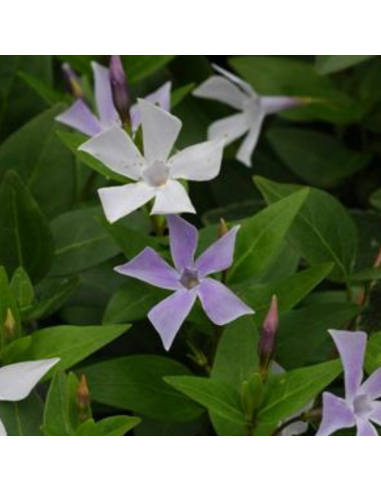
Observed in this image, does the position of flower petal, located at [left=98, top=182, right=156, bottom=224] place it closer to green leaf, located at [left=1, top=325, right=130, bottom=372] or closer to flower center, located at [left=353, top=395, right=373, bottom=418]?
green leaf, located at [left=1, top=325, right=130, bottom=372]

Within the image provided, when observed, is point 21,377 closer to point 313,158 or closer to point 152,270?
point 152,270

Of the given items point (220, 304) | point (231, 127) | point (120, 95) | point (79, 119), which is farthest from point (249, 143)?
point (220, 304)

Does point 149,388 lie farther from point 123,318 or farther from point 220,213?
point 220,213

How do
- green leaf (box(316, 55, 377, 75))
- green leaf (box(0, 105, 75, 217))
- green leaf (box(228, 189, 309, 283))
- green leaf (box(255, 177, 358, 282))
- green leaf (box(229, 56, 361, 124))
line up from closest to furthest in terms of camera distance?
green leaf (box(228, 189, 309, 283))
green leaf (box(255, 177, 358, 282))
green leaf (box(0, 105, 75, 217))
green leaf (box(316, 55, 377, 75))
green leaf (box(229, 56, 361, 124))

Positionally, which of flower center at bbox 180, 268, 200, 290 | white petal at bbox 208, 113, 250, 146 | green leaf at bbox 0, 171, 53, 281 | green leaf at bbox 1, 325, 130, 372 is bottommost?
green leaf at bbox 1, 325, 130, 372

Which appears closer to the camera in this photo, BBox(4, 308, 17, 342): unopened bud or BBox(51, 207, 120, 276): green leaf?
BBox(4, 308, 17, 342): unopened bud

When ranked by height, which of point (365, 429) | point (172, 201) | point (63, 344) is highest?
point (172, 201)

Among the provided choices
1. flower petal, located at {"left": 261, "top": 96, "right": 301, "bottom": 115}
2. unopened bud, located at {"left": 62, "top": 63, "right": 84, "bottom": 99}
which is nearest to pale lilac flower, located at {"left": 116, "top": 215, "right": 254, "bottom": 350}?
unopened bud, located at {"left": 62, "top": 63, "right": 84, "bottom": 99}
